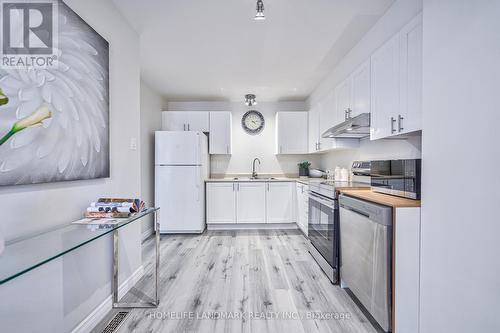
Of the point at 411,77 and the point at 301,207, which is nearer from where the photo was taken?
the point at 411,77

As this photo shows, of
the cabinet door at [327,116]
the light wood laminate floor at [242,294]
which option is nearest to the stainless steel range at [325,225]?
the light wood laminate floor at [242,294]

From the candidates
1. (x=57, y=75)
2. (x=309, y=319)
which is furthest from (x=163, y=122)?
(x=309, y=319)

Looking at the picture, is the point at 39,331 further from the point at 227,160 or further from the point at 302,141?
the point at 302,141

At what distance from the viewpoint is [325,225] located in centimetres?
254

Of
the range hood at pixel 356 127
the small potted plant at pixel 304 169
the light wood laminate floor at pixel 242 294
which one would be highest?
the range hood at pixel 356 127

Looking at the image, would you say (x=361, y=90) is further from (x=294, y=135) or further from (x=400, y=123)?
(x=294, y=135)

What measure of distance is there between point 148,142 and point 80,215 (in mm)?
2503

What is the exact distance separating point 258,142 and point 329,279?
10.0ft

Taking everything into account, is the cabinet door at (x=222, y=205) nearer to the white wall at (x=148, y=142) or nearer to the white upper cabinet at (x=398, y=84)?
the white wall at (x=148, y=142)

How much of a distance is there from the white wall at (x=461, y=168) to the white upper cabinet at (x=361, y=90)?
1014 mm

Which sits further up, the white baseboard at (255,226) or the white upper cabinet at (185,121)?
the white upper cabinet at (185,121)

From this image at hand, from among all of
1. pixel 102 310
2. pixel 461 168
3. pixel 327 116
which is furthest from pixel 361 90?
pixel 102 310

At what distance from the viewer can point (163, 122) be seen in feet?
14.4

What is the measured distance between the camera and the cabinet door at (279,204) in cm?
415
